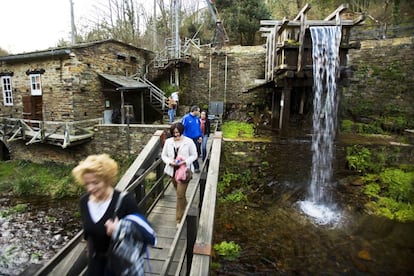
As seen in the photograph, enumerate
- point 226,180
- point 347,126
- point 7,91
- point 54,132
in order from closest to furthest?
point 226,180 < point 347,126 < point 54,132 < point 7,91

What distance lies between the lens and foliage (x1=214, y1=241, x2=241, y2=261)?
571 centimetres

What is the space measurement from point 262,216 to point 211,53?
9.56 meters

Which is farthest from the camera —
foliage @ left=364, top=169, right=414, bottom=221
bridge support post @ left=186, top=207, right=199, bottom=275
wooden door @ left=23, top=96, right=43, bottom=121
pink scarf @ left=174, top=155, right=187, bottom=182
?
wooden door @ left=23, top=96, right=43, bottom=121

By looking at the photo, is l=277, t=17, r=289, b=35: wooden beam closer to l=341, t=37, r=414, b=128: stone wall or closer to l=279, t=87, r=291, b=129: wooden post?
l=279, t=87, r=291, b=129: wooden post

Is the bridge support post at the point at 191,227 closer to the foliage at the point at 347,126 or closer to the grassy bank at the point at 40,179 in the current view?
the grassy bank at the point at 40,179

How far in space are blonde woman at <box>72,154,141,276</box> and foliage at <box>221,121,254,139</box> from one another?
7418 mm

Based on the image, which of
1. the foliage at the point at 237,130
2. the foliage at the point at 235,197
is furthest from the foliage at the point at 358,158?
the foliage at the point at 235,197

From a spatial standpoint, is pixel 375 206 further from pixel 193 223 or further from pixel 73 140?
pixel 73 140

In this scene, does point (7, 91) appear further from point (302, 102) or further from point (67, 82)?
point (302, 102)

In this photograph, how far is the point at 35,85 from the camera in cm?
1230

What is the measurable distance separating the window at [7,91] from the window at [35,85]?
1954 mm

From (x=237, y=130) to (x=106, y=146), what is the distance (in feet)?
19.2

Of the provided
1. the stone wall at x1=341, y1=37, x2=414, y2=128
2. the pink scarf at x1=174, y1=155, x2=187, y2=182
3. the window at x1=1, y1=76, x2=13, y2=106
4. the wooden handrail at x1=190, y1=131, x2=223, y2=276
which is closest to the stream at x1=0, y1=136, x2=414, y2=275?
the wooden handrail at x1=190, y1=131, x2=223, y2=276

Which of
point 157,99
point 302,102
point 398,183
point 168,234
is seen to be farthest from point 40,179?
point 398,183
